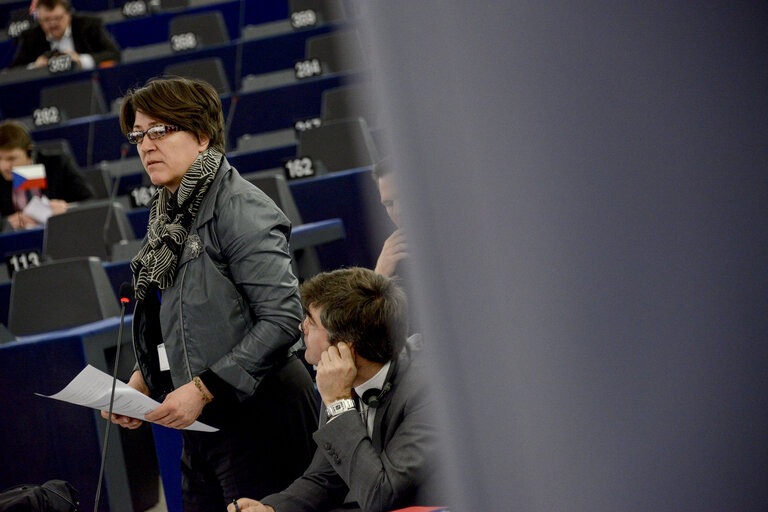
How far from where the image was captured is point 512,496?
0.90 ft

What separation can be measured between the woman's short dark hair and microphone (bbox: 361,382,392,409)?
0.50m

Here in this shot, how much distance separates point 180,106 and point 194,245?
24 cm

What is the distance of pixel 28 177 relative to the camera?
361 centimetres

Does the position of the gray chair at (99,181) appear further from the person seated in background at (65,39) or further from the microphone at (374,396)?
the microphone at (374,396)

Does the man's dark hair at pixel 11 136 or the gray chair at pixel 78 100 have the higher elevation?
the gray chair at pixel 78 100

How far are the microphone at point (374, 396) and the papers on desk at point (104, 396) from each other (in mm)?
261

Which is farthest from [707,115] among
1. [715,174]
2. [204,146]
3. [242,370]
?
[204,146]

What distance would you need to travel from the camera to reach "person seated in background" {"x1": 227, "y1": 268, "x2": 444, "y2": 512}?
4.22 ft

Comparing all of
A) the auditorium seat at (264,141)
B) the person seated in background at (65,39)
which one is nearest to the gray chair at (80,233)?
the auditorium seat at (264,141)

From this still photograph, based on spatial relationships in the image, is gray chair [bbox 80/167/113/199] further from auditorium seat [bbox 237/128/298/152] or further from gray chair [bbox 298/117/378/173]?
gray chair [bbox 298/117/378/173]

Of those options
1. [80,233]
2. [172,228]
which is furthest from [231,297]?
[80,233]

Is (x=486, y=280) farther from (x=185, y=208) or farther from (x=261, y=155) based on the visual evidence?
(x=261, y=155)

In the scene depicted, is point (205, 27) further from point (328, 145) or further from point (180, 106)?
point (180, 106)

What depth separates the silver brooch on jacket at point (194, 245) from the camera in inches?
55.6
